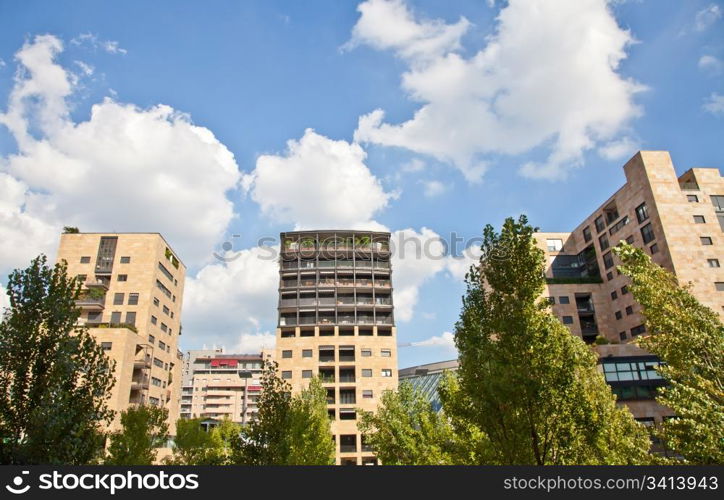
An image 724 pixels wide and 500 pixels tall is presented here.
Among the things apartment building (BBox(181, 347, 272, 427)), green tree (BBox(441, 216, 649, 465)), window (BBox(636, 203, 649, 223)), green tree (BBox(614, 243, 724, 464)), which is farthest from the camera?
apartment building (BBox(181, 347, 272, 427))

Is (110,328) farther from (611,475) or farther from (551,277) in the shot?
(551,277)

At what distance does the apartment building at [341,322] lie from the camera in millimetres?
67562

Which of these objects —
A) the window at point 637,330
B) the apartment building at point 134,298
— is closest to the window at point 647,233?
the window at point 637,330

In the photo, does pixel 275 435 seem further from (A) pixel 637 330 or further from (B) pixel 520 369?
(A) pixel 637 330

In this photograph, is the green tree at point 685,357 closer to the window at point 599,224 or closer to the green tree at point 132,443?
the green tree at point 132,443

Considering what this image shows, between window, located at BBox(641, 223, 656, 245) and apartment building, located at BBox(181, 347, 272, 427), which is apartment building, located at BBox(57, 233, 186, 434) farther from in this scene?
apartment building, located at BBox(181, 347, 272, 427)

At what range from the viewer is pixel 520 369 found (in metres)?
13.3

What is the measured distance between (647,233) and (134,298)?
6799 centimetres

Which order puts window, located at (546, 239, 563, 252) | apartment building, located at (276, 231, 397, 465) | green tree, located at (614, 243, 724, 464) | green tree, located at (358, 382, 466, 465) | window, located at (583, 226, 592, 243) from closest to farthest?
green tree, located at (614, 243, 724, 464), green tree, located at (358, 382, 466, 465), apartment building, located at (276, 231, 397, 465), window, located at (583, 226, 592, 243), window, located at (546, 239, 563, 252)

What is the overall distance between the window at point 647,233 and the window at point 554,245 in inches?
753

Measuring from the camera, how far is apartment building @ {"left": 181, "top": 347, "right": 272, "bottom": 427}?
473 ft

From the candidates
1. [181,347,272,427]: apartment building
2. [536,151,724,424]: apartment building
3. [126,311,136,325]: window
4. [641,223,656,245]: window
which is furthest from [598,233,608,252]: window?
[181,347,272,427]: apartment building

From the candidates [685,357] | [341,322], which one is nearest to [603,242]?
[341,322]

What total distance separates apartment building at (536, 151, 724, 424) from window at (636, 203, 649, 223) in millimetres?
129
